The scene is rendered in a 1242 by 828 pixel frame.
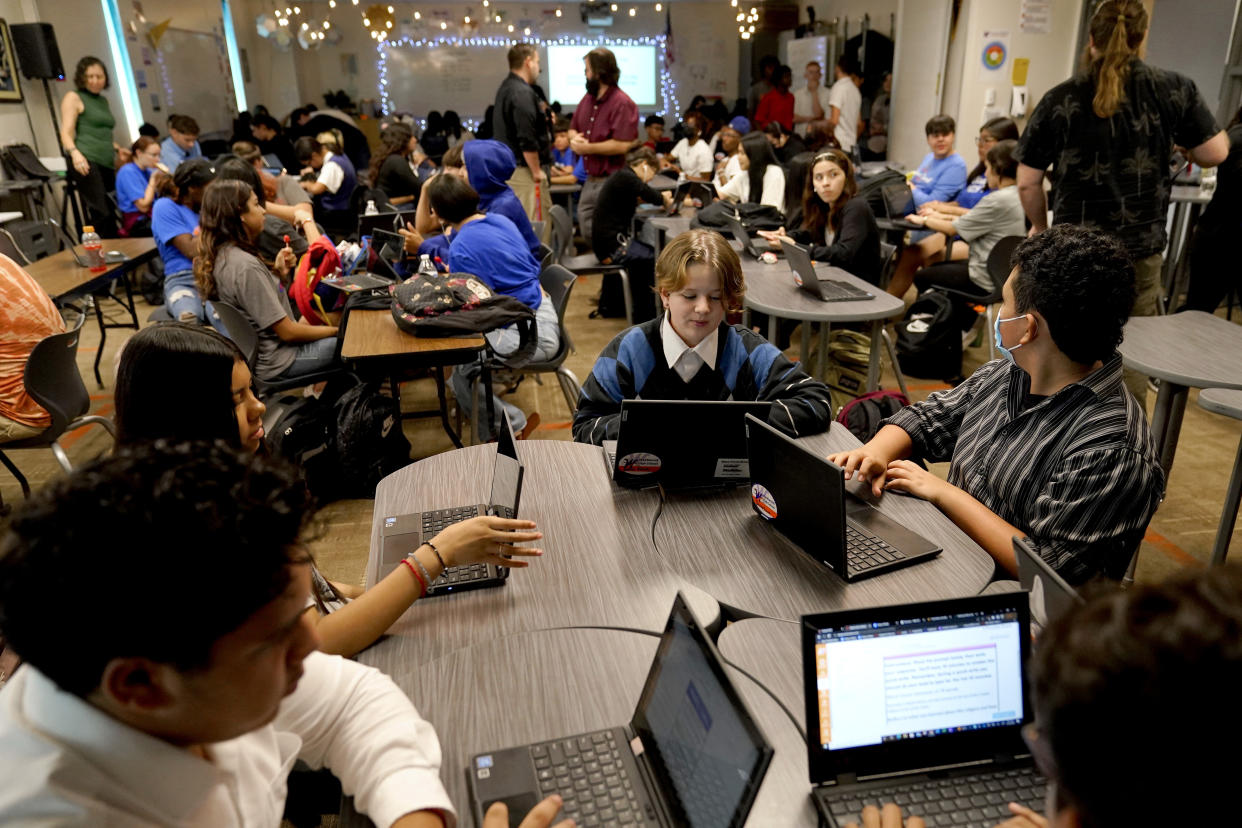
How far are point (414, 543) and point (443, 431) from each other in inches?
99.4

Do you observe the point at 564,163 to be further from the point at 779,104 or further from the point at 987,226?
the point at 987,226

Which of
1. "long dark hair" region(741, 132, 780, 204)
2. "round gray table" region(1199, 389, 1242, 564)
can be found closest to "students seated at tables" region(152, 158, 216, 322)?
"long dark hair" region(741, 132, 780, 204)

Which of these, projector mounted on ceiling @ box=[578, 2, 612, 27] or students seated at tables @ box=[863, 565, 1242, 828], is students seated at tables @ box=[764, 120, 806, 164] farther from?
students seated at tables @ box=[863, 565, 1242, 828]

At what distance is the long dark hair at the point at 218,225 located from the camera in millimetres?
3129

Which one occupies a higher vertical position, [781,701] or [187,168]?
[187,168]

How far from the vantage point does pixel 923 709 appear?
97cm

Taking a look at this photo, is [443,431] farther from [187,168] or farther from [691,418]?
[691,418]

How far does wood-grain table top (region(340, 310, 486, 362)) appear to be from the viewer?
2.98 m

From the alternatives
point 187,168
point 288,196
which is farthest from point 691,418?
point 288,196

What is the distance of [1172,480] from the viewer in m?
3.31

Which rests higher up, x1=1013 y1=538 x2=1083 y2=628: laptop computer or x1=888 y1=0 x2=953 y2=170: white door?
x1=888 y1=0 x2=953 y2=170: white door

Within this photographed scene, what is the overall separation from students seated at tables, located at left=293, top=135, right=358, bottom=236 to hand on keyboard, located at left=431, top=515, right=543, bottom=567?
592cm

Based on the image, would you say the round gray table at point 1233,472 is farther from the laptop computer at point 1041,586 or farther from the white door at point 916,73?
the white door at point 916,73

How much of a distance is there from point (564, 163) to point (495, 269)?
5875 millimetres
